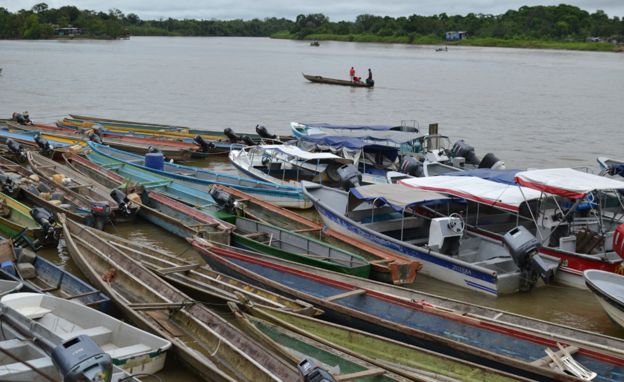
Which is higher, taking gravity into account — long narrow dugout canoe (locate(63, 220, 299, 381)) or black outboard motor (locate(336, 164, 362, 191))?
black outboard motor (locate(336, 164, 362, 191))

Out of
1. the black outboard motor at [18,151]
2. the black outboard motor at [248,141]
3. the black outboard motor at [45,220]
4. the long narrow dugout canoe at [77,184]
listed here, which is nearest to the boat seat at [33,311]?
the black outboard motor at [45,220]

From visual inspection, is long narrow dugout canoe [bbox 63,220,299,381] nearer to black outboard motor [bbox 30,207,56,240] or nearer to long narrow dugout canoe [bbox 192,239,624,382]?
black outboard motor [bbox 30,207,56,240]

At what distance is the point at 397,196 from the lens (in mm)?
13992

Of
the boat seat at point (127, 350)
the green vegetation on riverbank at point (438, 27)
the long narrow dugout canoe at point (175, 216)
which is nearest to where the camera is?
the boat seat at point (127, 350)

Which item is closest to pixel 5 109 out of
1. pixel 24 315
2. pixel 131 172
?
pixel 131 172

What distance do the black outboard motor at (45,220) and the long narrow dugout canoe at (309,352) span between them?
5565 millimetres

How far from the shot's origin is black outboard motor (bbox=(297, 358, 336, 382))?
23.9 ft

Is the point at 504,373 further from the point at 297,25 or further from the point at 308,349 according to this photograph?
the point at 297,25

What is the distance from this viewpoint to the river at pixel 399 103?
1034 inches

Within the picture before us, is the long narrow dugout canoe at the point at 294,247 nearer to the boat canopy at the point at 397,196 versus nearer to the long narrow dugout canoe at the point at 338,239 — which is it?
the long narrow dugout canoe at the point at 338,239

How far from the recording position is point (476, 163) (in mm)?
21281

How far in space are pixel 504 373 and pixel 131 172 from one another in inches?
544

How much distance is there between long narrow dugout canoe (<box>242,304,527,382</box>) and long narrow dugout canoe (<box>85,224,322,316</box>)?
0.47 metres

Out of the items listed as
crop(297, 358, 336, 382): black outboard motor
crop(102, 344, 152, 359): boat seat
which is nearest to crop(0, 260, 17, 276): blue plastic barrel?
crop(102, 344, 152, 359): boat seat
